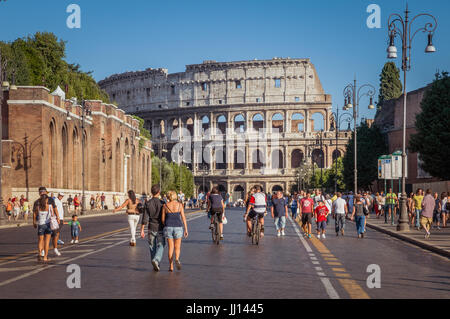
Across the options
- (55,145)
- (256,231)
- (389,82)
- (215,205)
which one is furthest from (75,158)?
(389,82)

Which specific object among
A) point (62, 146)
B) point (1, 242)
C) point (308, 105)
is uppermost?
point (308, 105)

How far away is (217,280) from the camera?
12.7m

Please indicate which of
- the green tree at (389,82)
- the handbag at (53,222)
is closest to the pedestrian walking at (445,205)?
the handbag at (53,222)

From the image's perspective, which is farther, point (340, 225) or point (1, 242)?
point (340, 225)

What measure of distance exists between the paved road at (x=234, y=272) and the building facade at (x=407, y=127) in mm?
35798

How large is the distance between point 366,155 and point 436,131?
96.5 ft

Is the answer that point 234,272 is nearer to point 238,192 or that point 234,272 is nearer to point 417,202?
point 417,202

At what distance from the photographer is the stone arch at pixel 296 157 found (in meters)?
142

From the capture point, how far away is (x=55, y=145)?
62.9 metres
